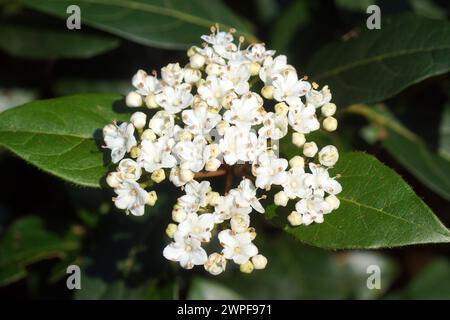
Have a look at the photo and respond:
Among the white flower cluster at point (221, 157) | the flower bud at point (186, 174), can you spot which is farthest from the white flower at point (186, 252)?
the flower bud at point (186, 174)

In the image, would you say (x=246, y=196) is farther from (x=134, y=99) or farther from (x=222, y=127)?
(x=134, y=99)

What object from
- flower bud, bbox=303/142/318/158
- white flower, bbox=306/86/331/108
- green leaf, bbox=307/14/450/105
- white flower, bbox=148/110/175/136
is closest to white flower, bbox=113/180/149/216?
white flower, bbox=148/110/175/136

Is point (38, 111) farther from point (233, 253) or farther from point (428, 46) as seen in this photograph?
point (428, 46)

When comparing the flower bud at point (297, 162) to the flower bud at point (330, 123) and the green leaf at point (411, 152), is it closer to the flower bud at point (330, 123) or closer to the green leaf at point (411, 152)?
the flower bud at point (330, 123)

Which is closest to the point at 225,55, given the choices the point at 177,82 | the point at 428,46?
the point at 177,82

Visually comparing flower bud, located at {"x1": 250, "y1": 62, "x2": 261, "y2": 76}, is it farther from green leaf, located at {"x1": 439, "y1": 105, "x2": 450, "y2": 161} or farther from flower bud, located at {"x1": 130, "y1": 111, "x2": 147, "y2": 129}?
green leaf, located at {"x1": 439, "y1": 105, "x2": 450, "y2": 161}

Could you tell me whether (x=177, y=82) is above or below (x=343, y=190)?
above
